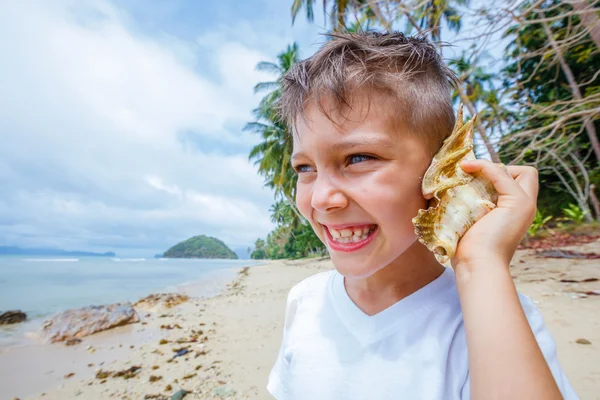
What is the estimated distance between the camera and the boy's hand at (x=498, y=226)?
2.70 feet

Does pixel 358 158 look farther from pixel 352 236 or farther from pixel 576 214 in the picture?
pixel 576 214

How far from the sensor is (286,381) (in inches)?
50.8

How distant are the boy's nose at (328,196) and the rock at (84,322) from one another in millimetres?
6013

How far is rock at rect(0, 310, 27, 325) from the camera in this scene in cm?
621

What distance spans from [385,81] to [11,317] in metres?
8.88

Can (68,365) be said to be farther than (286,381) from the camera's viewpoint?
Yes

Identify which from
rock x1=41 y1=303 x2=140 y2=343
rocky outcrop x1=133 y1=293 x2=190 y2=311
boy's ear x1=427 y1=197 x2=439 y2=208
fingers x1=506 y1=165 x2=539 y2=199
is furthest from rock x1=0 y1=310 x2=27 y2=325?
fingers x1=506 y1=165 x2=539 y2=199

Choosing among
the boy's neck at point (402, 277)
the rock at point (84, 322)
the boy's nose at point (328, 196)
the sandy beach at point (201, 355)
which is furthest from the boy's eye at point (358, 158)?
the rock at point (84, 322)

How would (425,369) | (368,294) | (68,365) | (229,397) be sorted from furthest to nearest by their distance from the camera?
(68,365), (229,397), (368,294), (425,369)

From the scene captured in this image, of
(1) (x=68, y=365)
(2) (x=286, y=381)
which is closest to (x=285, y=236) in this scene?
(1) (x=68, y=365)

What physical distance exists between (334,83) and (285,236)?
3675 centimetres

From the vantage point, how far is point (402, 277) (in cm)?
118

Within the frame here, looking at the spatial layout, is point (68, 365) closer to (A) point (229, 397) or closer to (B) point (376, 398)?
(A) point (229, 397)

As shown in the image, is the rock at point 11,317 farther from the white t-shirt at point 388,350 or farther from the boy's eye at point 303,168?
the boy's eye at point 303,168
